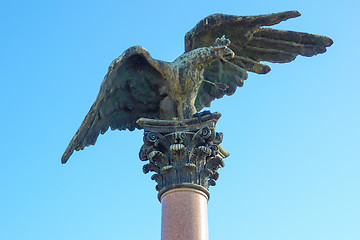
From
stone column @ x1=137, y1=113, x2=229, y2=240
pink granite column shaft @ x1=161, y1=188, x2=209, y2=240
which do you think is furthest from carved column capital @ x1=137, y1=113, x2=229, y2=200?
pink granite column shaft @ x1=161, y1=188, x2=209, y2=240

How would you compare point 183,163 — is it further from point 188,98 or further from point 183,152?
point 188,98

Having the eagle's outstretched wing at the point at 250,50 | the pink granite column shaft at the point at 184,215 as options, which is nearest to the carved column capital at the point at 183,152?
the pink granite column shaft at the point at 184,215

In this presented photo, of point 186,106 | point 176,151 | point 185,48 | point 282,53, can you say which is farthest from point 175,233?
point 282,53

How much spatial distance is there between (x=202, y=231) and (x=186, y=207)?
1.81 feet

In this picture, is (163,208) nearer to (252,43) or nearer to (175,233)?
(175,233)

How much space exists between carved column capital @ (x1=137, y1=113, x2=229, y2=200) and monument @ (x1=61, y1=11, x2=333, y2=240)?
2cm

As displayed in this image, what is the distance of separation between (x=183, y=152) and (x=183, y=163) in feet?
0.75

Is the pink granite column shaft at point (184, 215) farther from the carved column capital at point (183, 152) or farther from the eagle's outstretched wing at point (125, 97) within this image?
the eagle's outstretched wing at point (125, 97)

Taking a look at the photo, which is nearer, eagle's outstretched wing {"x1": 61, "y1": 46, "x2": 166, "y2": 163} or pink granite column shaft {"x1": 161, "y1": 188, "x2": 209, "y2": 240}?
pink granite column shaft {"x1": 161, "y1": 188, "x2": 209, "y2": 240}

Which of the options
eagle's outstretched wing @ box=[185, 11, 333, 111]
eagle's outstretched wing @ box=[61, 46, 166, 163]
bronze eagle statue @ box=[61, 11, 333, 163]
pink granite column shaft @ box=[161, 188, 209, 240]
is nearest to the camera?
pink granite column shaft @ box=[161, 188, 209, 240]

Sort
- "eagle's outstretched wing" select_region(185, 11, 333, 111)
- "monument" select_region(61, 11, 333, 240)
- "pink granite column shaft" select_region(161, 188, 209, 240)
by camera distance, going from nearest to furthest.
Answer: "pink granite column shaft" select_region(161, 188, 209, 240) → "monument" select_region(61, 11, 333, 240) → "eagle's outstretched wing" select_region(185, 11, 333, 111)

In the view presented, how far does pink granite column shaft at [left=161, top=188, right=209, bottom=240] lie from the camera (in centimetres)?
1162

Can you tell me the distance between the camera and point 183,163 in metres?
12.7

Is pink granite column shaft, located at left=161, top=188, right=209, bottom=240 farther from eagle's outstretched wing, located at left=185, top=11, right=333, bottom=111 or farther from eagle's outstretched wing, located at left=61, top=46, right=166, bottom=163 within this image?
eagle's outstretched wing, located at left=185, top=11, right=333, bottom=111
